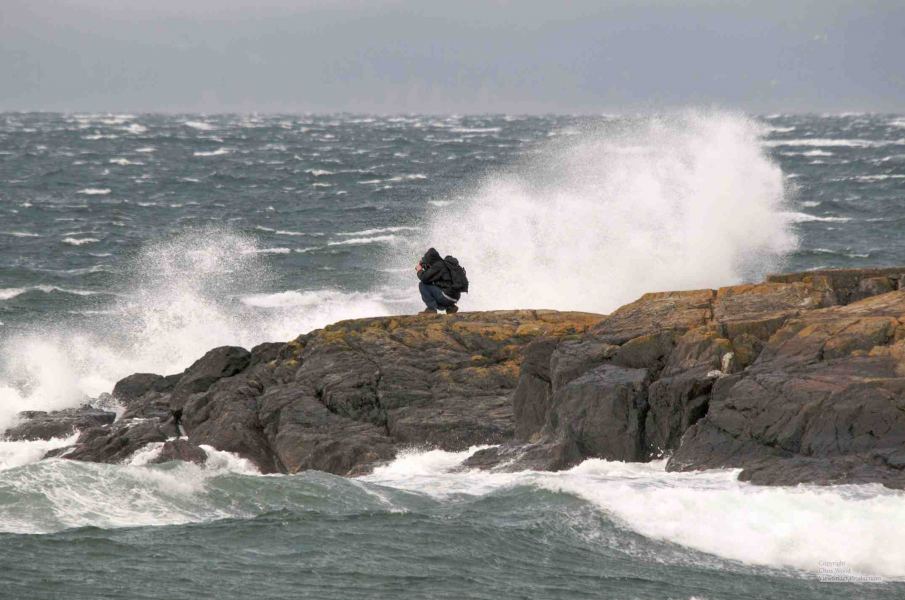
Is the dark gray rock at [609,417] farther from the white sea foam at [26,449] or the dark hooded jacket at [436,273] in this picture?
the white sea foam at [26,449]

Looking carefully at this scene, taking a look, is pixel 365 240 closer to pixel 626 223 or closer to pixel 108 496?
pixel 626 223

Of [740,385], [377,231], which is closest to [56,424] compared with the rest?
[740,385]

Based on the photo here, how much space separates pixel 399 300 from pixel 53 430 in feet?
37.1

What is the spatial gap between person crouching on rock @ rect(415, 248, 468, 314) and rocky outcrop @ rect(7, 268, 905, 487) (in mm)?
1030

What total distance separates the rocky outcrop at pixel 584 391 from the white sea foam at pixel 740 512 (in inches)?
12.8

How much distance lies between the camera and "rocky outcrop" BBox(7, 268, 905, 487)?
48.8 feet

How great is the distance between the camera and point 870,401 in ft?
47.6

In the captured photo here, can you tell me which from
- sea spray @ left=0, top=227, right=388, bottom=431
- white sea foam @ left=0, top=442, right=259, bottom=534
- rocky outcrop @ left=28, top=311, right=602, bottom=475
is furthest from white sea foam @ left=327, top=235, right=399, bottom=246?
white sea foam @ left=0, top=442, right=259, bottom=534

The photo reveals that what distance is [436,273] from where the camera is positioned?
20.7 metres

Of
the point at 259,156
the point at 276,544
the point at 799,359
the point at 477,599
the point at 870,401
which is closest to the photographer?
the point at 477,599

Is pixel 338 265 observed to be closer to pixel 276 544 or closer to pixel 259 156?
pixel 276 544

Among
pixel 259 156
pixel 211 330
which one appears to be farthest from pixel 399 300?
pixel 259 156

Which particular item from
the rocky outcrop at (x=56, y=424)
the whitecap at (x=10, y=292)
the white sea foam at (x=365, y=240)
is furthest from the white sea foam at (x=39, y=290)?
the rocky outcrop at (x=56, y=424)

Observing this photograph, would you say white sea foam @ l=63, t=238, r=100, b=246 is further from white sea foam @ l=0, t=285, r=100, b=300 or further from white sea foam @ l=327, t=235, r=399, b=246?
white sea foam @ l=327, t=235, r=399, b=246
